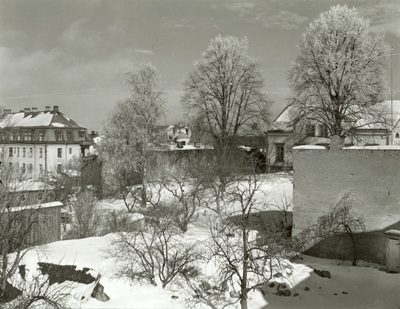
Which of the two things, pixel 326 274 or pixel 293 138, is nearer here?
pixel 326 274

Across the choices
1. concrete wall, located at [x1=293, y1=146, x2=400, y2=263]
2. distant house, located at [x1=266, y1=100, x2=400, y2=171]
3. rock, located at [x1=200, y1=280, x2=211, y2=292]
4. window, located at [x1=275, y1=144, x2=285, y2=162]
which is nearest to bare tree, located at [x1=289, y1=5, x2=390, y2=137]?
distant house, located at [x1=266, y1=100, x2=400, y2=171]

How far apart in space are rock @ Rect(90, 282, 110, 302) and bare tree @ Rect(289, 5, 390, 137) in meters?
18.2

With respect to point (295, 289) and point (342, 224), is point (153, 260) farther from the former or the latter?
point (342, 224)

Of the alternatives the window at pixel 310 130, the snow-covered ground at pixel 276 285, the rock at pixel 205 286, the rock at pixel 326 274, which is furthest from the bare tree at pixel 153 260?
the window at pixel 310 130

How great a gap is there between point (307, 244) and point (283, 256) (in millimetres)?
2523

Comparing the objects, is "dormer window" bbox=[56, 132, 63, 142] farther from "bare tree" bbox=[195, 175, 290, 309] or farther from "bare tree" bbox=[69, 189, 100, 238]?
"bare tree" bbox=[195, 175, 290, 309]

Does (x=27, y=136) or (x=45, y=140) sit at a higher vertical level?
(x=27, y=136)

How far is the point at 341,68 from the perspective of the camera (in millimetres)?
26203

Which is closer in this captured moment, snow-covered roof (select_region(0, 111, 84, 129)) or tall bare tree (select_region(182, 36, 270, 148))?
tall bare tree (select_region(182, 36, 270, 148))

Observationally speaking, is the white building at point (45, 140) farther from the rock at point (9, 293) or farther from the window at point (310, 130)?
the rock at point (9, 293)

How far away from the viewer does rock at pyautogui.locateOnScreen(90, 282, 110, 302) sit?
13.9 metres

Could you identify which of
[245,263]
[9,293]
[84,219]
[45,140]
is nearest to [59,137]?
[45,140]

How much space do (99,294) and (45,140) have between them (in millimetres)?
32779

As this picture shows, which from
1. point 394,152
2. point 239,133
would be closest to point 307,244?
point 394,152
